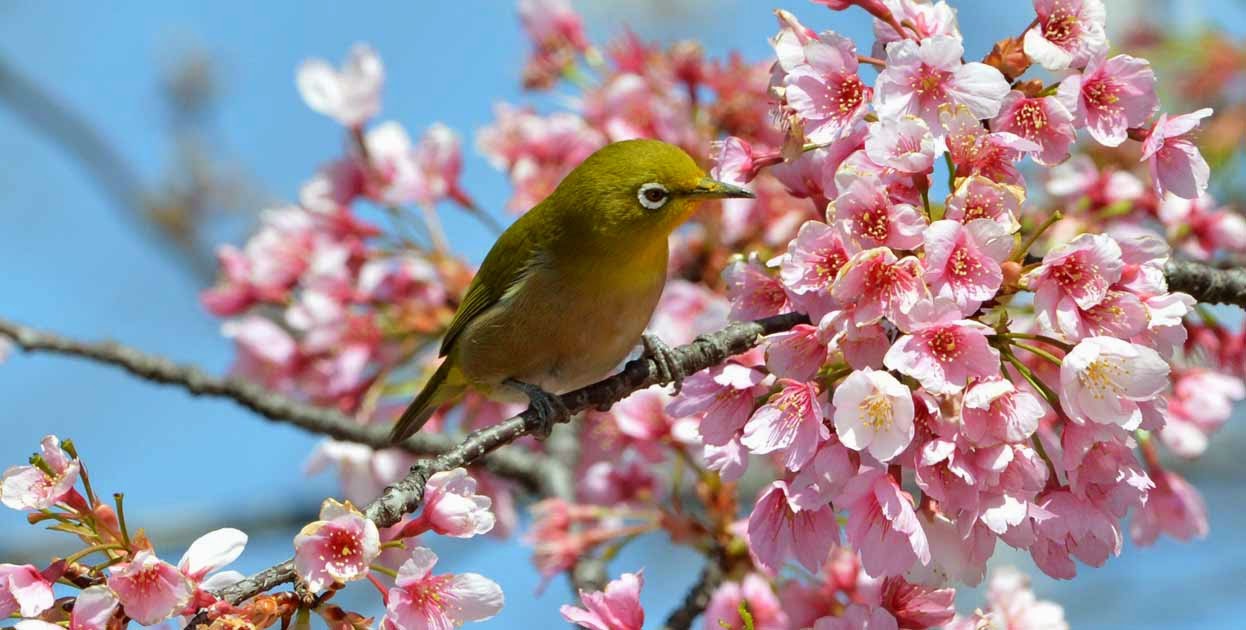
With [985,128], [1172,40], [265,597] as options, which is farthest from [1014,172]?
[1172,40]

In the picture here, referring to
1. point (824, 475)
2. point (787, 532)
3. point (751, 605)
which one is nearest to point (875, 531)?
point (824, 475)

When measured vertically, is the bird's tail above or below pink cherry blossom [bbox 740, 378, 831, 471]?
above

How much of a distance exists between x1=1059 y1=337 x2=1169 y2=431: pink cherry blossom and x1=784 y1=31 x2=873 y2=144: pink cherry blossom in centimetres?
71

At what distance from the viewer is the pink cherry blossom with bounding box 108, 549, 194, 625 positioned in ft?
7.23

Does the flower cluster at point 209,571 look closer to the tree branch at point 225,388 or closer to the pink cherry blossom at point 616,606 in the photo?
the pink cherry blossom at point 616,606

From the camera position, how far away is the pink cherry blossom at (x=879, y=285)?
8.21ft

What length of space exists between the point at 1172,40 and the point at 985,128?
13.8ft

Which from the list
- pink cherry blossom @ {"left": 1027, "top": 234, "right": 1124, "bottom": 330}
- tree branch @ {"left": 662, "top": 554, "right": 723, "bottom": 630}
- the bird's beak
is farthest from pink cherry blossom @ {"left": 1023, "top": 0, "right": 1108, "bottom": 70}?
tree branch @ {"left": 662, "top": 554, "right": 723, "bottom": 630}

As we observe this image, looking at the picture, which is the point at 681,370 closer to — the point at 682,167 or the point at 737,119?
the point at 682,167

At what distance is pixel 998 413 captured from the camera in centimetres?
248

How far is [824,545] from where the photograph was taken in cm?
279

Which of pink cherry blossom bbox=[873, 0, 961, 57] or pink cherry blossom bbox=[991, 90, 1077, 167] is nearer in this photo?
pink cherry blossom bbox=[991, 90, 1077, 167]

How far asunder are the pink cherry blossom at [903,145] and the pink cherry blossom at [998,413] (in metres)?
0.48

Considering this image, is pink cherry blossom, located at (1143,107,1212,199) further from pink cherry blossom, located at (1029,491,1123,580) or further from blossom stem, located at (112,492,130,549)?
blossom stem, located at (112,492,130,549)
